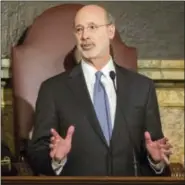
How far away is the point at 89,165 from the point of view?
6.61 feet

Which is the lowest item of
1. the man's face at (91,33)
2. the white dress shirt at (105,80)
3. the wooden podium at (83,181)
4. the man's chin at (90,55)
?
the wooden podium at (83,181)

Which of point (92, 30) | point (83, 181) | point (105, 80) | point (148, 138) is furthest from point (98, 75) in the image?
point (83, 181)

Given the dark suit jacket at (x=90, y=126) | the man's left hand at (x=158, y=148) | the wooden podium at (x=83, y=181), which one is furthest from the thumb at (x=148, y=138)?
the wooden podium at (x=83, y=181)

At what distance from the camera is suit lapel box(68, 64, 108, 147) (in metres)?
2.02

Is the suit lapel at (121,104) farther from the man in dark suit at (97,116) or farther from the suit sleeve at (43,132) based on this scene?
the suit sleeve at (43,132)

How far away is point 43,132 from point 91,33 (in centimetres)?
31

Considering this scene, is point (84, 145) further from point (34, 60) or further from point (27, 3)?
point (27, 3)

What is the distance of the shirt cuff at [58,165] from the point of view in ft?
6.27

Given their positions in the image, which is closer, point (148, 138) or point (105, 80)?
point (148, 138)

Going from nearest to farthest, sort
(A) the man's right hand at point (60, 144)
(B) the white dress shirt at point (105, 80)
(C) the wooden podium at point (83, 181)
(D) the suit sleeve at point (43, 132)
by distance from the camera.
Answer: (C) the wooden podium at point (83, 181) < (A) the man's right hand at point (60, 144) < (D) the suit sleeve at point (43, 132) < (B) the white dress shirt at point (105, 80)

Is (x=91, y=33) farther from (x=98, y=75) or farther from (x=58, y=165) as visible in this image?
(x=58, y=165)

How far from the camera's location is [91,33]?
2.03 m

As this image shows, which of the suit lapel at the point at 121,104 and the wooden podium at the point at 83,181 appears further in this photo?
the suit lapel at the point at 121,104

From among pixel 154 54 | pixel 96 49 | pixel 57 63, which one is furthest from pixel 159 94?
pixel 96 49
